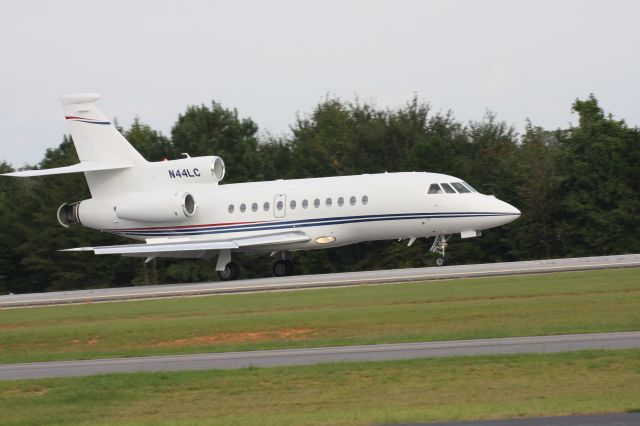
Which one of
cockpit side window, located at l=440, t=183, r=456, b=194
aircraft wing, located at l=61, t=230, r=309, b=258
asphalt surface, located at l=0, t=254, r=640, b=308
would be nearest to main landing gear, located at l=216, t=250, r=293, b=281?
aircraft wing, located at l=61, t=230, r=309, b=258

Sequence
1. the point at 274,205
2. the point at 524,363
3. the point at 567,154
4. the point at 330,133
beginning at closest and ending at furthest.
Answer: the point at 524,363, the point at 274,205, the point at 567,154, the point at 330,133

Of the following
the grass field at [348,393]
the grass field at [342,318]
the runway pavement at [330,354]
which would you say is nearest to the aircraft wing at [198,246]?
the grass field at [342,318]

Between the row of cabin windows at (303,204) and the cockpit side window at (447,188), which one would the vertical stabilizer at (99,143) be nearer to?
the row of cabin windows at (303,204)

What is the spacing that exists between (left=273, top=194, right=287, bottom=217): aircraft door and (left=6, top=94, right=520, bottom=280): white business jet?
0.12 feet

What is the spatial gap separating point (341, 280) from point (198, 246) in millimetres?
6726

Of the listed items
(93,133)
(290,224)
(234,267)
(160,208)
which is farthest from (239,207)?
(93,133)

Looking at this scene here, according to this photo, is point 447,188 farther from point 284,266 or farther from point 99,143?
point 99,143

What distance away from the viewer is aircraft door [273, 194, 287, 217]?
38.1 metres

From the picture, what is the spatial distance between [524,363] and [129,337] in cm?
1055

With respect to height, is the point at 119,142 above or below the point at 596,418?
above

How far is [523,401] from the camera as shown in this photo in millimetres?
13219

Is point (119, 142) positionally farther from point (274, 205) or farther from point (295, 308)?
point (295, 308)

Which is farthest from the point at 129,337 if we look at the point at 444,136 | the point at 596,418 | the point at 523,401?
the point at 444,136

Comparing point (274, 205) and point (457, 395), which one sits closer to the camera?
point (457, 395)
